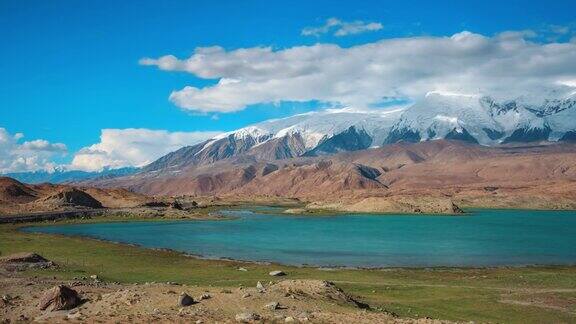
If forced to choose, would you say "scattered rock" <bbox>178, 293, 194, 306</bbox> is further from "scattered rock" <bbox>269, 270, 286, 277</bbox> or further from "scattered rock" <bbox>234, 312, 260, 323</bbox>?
"scattered rock" <bbox>269, 270, 286, 277</bbox>

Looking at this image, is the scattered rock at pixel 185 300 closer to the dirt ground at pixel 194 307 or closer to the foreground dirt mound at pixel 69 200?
the dirt ground at pixel 194 307

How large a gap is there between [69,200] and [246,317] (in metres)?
174

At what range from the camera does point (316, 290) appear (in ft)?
116

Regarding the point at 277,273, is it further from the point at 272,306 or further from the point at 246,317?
the point at 246,317

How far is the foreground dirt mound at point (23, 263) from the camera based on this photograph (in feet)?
161

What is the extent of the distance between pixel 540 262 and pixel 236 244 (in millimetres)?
43549

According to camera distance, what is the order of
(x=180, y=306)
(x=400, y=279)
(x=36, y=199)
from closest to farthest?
(x=180, y=306) → (x=400, y=279) → (x=36, y=199)

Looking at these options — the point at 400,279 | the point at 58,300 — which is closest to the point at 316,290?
the point at 58,300

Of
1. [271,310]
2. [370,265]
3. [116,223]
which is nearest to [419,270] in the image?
[370,265]

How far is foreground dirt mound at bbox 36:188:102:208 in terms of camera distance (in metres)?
176

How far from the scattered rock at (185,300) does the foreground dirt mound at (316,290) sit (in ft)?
20.9

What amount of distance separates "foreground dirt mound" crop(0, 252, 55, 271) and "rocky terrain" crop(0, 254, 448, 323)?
52.6 feet

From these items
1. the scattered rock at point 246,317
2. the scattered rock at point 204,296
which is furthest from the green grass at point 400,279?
the scattered rock at point 204,296

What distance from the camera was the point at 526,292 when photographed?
149 feet
